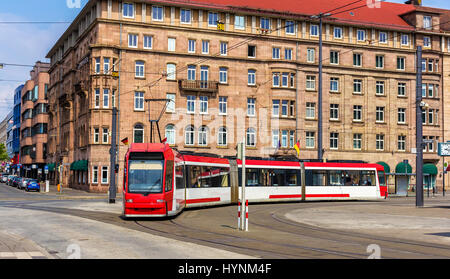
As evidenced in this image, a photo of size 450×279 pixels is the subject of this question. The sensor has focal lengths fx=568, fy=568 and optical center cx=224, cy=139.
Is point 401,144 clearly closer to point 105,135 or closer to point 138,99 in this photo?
point 138,99

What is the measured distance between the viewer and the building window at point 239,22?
2298 inches

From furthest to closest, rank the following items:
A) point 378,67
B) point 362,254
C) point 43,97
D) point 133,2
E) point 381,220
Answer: point 43,97, point 378,67, point 133,2, point 381,220, point 362,254

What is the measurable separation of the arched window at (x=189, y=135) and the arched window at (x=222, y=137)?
275 cm

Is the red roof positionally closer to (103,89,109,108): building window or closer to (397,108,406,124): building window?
(397,108,406,124): building window

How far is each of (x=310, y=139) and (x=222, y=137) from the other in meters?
10.1

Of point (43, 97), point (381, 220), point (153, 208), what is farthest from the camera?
point (43, 97)

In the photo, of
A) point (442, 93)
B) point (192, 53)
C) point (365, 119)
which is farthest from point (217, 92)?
point (442, 93)

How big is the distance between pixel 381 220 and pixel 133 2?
1530 inches

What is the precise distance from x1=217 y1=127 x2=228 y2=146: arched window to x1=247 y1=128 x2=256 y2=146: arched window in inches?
97.2

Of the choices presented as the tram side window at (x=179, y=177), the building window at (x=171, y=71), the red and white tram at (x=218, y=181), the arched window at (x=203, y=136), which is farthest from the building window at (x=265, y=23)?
the tram side window at (x=179, y=177)

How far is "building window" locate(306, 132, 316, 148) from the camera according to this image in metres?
61.2

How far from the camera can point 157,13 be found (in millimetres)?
55969

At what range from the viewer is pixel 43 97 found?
92.1 meters

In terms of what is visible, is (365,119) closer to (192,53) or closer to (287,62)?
(287,62)
